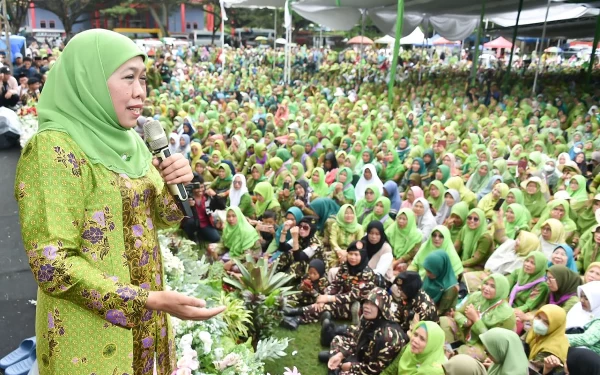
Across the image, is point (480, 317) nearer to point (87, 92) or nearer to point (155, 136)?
point (155, 136)

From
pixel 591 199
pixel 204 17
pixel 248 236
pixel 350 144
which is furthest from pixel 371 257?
pixel 204 17

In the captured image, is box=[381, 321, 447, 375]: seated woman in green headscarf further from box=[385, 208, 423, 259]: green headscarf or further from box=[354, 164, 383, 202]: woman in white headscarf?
box=[354, 164, 383, 202]: woman in white headscarf

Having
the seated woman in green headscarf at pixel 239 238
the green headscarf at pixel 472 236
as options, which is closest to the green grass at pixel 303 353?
the seated woman in green headscarf at pixel 239 238

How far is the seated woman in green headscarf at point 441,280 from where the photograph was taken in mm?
4172

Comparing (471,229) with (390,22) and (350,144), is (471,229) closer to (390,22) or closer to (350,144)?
(350,144)

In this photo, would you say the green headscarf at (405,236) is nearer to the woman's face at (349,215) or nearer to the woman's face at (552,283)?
the woman's face at (349,215)

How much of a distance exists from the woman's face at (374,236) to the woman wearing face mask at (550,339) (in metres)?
1.65

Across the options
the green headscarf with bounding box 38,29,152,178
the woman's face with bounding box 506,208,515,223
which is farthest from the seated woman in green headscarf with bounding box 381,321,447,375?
the woman's face with bounding box 506,208,515,223

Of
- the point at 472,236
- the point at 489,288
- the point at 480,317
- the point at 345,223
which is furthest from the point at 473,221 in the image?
the point at 480,317

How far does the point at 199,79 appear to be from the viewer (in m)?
15.9

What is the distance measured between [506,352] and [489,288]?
0.79 metres

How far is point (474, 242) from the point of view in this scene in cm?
507

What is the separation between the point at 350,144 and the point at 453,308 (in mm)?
4436

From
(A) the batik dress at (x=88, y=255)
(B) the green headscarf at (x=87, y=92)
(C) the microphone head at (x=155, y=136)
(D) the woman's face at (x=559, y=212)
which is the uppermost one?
(B) the green headscarf at (x=87, y=92)
